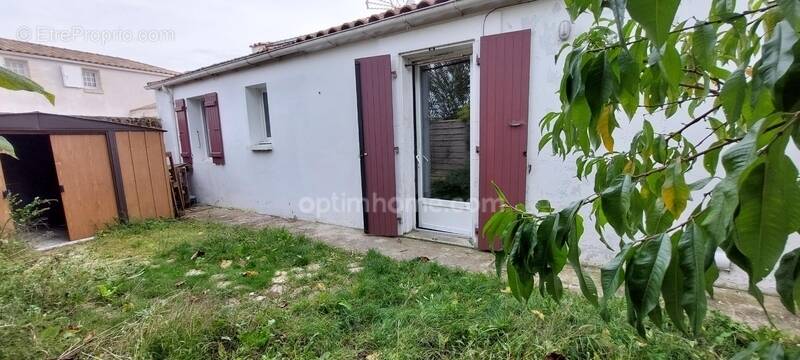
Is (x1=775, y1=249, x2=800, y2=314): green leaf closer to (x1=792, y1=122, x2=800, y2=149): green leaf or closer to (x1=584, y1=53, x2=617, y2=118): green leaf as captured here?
(x1=792, y1=122, x2=800, y2=149): green leaf

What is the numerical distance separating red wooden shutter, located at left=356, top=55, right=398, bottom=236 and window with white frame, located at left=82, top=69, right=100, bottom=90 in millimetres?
16185

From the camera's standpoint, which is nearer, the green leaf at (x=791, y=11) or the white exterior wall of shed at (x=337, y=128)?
the green leaf at (x=791, y=11)

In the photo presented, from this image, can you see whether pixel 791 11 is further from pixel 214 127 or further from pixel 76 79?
pixel 76 79

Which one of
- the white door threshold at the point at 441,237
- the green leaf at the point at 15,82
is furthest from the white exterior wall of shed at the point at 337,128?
the green leaf at the point at 15,82

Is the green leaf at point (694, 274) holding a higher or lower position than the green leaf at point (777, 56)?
lower

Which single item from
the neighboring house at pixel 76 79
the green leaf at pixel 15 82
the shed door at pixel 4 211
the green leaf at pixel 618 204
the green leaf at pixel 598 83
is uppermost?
the neighboring house at pixel 76 79

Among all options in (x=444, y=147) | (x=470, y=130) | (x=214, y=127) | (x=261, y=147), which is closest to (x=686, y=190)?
(x=470, y=130)

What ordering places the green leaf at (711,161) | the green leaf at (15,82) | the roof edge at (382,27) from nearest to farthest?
the green leaf at (711,161)
the green leaf at (15,82)
the roof edge at (382,27)

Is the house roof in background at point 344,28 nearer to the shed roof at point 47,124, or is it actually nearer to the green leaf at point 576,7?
the shed roof at point 47,124

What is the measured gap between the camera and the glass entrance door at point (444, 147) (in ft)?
11.9

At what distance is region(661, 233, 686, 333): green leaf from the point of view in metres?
0.40

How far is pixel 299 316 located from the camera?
2.13 meters

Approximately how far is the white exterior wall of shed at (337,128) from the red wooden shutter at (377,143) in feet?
0.35

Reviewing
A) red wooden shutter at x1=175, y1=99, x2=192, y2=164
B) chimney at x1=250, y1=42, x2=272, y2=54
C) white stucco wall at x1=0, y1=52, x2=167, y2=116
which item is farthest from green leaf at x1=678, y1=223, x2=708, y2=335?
white stucco wall at x1=0, y1=52, x2=167, y2=116
